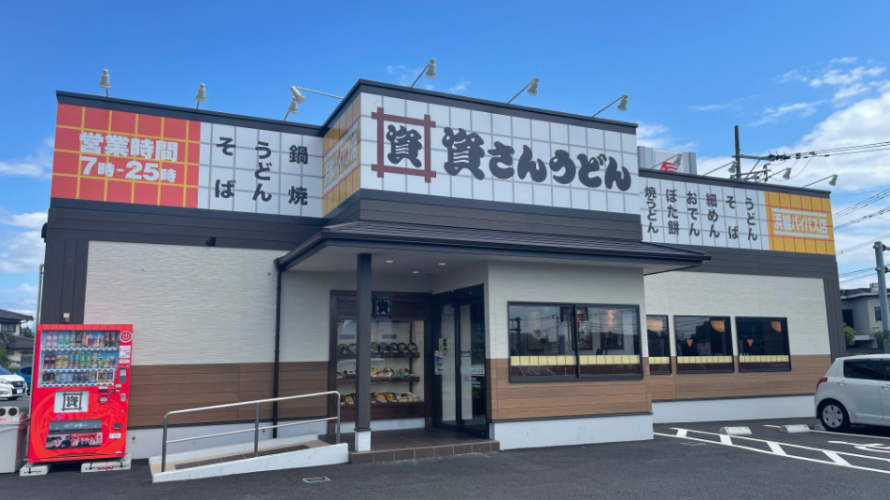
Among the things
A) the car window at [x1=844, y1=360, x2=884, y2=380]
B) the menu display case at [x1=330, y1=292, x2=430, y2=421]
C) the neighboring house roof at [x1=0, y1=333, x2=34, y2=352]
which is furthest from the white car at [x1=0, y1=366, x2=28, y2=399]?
the car window at [x1=844, y1=360, x2=884, y2=380]

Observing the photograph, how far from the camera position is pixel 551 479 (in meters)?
7.59

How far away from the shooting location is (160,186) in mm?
10188

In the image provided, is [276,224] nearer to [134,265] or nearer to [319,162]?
[319,162]

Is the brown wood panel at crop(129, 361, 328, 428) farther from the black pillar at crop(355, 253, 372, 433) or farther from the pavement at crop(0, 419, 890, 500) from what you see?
the black pillar at crop(355, 253, 372, 433)

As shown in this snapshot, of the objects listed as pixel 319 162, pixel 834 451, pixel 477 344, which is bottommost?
pixel 834 451

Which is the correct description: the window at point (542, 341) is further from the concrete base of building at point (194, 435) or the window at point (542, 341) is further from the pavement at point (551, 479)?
the concrete base of building at point (194, 435)

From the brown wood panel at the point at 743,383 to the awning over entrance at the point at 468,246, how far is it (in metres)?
3.51

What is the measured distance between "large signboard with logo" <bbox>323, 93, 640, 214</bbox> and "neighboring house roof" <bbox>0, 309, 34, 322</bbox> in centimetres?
3956

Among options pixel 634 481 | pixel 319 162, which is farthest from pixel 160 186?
pixel 634 481

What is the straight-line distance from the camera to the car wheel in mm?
11336

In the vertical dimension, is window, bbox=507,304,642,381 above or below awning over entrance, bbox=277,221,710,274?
below

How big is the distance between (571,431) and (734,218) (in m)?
7.98

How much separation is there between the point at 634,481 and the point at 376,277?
578 cm

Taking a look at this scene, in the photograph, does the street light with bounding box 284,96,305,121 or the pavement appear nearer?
the pavement
